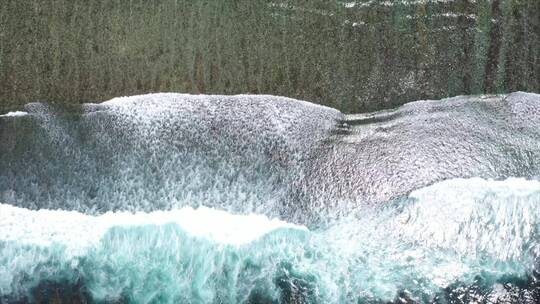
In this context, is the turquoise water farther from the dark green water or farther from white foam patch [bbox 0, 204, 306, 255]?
the dark green water

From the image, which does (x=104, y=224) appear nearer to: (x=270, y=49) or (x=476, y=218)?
(x=270, y=49)

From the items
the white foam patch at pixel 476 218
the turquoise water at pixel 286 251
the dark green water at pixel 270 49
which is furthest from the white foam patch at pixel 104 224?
the dark green water at pixel 270 49

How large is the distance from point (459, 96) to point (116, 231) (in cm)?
221

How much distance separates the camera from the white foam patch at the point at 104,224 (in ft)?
12.3

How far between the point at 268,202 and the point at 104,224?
34.5 inches

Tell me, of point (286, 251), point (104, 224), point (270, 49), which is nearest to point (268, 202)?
point (286, 251)

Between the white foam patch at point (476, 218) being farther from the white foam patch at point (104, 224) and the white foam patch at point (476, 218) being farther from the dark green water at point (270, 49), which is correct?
the dark green water at point (270, 49)

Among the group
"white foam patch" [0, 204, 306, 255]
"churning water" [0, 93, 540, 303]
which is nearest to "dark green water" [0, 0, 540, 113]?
"churning water" [0, 93, 540, 303]

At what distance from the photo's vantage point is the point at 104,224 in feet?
12.7

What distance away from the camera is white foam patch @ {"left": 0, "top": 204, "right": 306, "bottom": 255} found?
3762mm

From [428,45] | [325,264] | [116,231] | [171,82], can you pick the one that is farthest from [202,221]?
[428,45]

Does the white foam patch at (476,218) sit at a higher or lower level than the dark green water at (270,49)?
lower

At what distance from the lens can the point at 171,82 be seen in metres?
4.43

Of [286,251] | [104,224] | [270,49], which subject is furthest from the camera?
[270,49]
